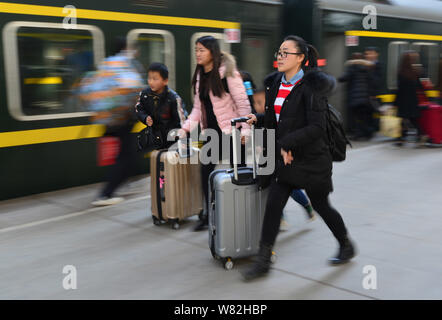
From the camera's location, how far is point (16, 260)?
4.09 m

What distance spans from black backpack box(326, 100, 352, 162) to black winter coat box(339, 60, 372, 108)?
6.41 metres

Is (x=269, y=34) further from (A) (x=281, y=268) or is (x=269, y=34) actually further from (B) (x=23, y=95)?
(A) (x=281, y=268)

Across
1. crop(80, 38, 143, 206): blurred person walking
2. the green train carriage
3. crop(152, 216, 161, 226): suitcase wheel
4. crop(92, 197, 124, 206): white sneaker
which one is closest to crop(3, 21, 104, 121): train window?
the green train carriage

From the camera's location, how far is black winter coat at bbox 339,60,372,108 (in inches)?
385

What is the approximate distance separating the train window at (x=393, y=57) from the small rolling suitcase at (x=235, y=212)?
27.8 feet

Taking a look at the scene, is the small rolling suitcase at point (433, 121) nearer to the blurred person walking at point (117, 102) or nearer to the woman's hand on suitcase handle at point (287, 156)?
the blurred person walking at point (117, 102)

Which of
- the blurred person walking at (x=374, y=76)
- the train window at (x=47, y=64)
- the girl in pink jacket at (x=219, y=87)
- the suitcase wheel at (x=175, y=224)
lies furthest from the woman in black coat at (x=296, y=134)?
the blurred person walking at (x=374, y=76)

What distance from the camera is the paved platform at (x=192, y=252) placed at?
350cm

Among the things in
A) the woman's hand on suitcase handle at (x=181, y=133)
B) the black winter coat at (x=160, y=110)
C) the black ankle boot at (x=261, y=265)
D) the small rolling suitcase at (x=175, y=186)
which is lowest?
the black ankle boot at (x=261, y=265)

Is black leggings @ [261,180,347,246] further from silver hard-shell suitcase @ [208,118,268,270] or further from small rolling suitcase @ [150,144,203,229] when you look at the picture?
small rolling suitcase @ [150,144,203,229]

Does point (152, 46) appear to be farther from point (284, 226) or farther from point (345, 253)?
point (345, 253)

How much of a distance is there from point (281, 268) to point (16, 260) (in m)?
2.07

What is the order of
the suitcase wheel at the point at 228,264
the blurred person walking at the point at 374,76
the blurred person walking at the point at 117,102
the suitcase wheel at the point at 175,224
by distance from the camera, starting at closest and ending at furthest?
the suitcase wheel at the point at 228,264 → the suitcase wheel at the point at 175,224 → the blurred person walking at the point at 117,102 → the blurred person walking at the point at 374,76

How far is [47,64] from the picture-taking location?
589cm
